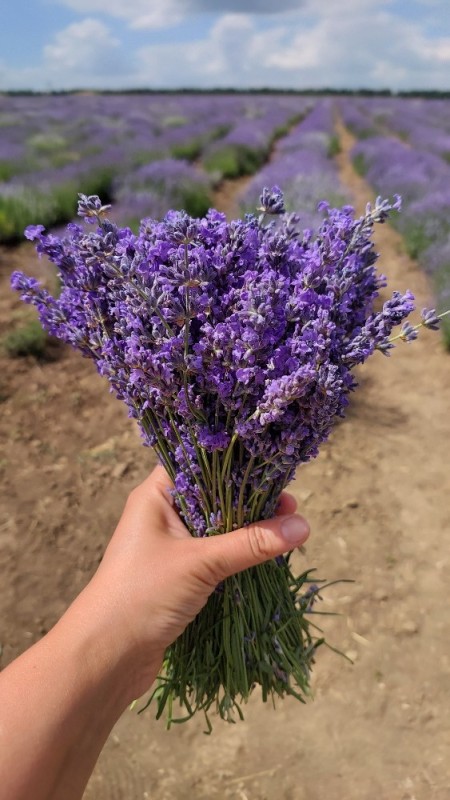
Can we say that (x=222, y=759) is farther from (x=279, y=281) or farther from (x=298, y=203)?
(x=298, y=203)

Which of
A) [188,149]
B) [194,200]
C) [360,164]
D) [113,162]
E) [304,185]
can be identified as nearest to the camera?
[304,185]

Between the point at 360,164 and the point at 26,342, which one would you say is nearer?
the point at 26,342

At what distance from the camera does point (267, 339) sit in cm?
115

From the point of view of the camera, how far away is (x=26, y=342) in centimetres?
474

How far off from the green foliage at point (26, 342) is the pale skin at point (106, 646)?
346 centimetres

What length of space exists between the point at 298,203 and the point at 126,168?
12.4 feet

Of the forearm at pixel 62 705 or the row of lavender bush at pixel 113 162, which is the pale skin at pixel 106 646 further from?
the row of lavender bush at pixel 113 162

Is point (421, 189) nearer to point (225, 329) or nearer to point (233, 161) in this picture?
point (233, 161)

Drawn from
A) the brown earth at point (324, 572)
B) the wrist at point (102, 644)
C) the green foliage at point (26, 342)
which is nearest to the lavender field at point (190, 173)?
the brown earth at point (324, 572)

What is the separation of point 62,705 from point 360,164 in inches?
563

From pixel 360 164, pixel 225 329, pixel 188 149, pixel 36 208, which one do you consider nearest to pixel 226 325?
pixel 225 329

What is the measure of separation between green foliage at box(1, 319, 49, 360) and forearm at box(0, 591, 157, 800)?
3557 mm

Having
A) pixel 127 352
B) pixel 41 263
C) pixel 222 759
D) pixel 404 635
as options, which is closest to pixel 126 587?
pixel 127 352

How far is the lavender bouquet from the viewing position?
1.16 metres
